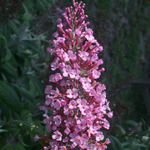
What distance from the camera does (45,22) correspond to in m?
1.88

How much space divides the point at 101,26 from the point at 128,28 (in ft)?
10.4

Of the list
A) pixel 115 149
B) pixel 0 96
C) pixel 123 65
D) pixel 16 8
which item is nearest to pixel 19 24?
pixel 16 8

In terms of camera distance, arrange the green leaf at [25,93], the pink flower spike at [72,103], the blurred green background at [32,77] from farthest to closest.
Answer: the green leaf at [25,93] → the blurred green background at [32,77] → the pink flower spike at [72,103]

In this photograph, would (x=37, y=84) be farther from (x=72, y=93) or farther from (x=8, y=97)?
(x=72, y=93)

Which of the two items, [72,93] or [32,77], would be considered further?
[32,77]

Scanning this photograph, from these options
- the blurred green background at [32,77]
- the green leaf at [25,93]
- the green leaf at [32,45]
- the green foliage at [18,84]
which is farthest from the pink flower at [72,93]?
the green leaf at [32,45]

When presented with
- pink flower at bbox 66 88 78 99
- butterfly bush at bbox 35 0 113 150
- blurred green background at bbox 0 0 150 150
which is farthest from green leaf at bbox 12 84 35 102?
pink flower at bbox 66 88 78 99

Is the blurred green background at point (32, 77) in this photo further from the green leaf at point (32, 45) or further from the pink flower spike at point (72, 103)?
the pink flower spike at point (72, 103)

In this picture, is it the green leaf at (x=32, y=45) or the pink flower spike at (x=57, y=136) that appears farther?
the green leaf at (x=32, y=45)

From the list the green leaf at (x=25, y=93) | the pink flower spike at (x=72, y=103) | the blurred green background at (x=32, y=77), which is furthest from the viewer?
the green leaf at (x=25, y=93)

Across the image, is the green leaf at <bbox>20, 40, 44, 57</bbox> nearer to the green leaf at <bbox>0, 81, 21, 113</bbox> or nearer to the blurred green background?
the blurred green background

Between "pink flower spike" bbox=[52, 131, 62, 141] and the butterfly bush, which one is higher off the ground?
the butterfly bush

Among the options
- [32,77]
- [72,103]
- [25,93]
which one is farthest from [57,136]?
[32,77]

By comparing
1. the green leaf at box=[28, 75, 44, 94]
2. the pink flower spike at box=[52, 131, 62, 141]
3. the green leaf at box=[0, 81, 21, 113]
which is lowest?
the pink flower spike at box=[52, 131, 62, 141]
